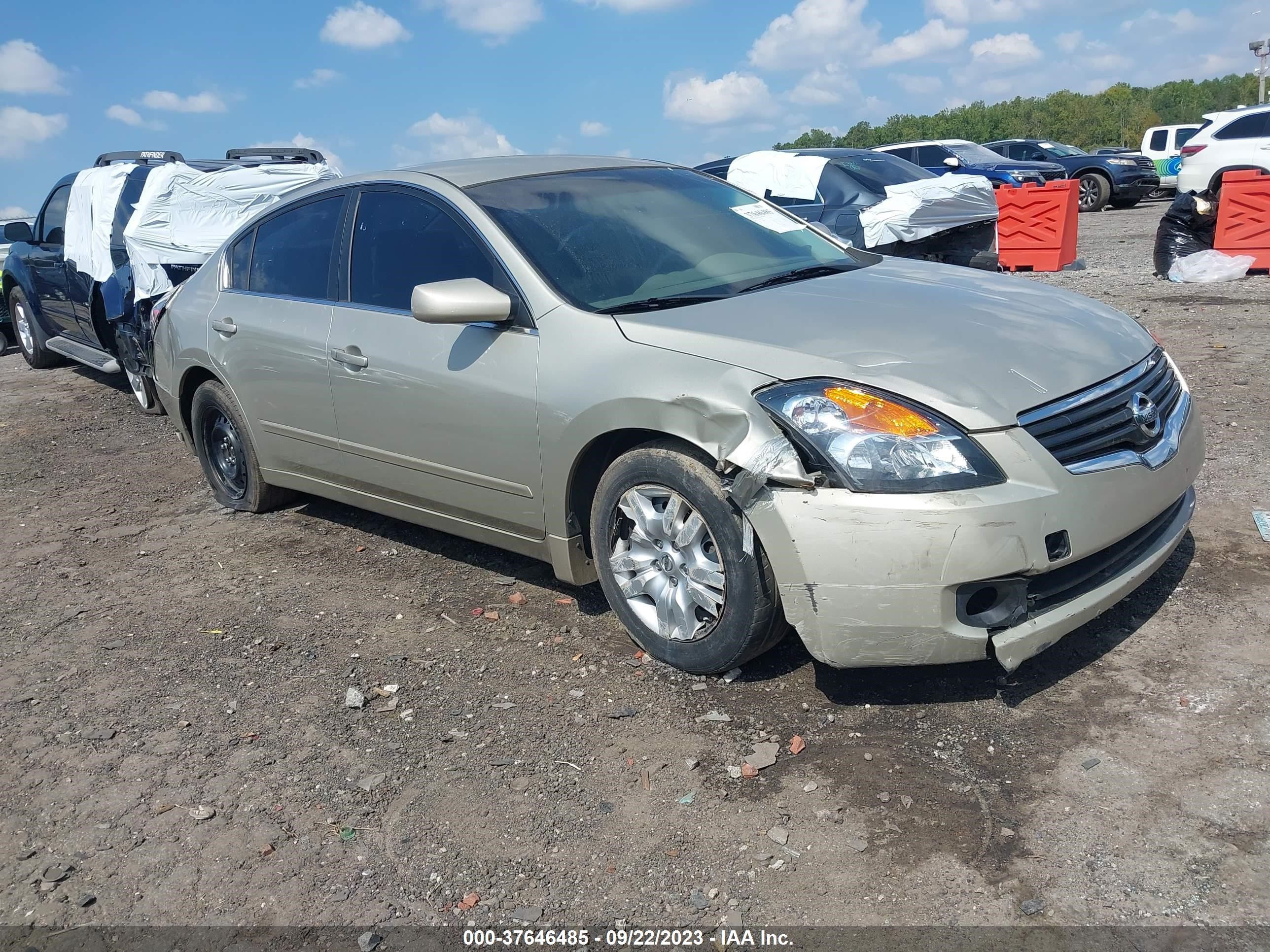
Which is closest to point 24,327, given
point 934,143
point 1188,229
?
point 1188,229

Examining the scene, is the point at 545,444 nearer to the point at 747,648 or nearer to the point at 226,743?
the point at 747,648

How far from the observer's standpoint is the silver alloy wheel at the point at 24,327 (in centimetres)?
1171

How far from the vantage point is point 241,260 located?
5.48 metres

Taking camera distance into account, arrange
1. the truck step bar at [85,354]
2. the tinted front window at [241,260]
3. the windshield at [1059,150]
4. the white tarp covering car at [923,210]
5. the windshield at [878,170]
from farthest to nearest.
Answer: the windshield at [1059,150], the windshield at [878,170], the white tarp covering car at [923,210], the truck step bar at [85,354], the tinted front window at [241,260]

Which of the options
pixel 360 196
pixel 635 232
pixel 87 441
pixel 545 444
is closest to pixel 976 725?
pixel 545 444

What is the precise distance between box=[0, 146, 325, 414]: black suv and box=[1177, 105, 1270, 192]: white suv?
11.9m

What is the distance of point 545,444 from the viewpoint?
380cm

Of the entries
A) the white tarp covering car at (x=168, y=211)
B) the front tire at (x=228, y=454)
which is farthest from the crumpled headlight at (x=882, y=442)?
the white tarp covering car at (x=168, y=211)

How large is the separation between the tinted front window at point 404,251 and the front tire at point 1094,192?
20.8 meters

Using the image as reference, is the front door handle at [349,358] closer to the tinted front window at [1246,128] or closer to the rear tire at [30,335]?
the rear tire at [30,335]

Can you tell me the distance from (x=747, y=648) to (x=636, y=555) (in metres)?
0.51

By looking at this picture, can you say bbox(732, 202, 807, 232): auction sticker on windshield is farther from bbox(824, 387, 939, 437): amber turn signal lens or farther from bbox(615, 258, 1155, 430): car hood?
bbox(824, 387, 939, 437): amber turn signal lens

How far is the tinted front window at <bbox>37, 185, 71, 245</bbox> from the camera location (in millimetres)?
9969

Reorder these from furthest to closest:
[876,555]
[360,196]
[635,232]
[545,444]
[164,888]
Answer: [360,196] < [635,232] < [545,444] < [876,555] < [164,888]
